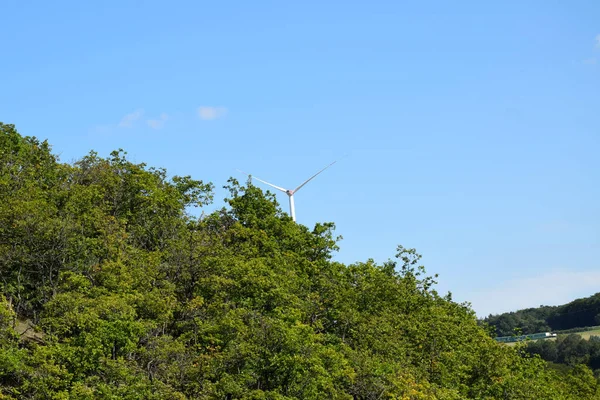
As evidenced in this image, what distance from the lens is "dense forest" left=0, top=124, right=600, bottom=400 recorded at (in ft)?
120

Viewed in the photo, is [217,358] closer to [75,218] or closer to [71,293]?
[71,293]

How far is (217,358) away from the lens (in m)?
38.4

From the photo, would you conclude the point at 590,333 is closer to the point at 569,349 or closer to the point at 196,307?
the point at 569,349

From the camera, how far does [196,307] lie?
1743 inches

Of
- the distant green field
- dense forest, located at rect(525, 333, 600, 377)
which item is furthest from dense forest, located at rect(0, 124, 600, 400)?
the distant green field

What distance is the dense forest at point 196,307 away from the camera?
36656 millimetres

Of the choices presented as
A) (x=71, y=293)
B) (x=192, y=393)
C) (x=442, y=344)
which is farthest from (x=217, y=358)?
(x=442, y=344)

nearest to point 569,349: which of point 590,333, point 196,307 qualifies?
point 590,333

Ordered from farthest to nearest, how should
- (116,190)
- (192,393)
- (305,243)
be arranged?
1. (305,243)
2. (116,190)
3. (192,393)

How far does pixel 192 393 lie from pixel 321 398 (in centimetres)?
665

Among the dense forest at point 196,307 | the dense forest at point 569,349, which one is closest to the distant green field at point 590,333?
the dense forest at point 569,349

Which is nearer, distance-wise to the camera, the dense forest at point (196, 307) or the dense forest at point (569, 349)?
the dense forest at point (196, 307)

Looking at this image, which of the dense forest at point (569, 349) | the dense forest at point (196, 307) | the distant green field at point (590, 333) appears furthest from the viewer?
the distant green field at point (590, 333)

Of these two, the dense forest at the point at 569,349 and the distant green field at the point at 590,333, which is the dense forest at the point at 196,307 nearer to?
the dense forest at the point at 569,349
